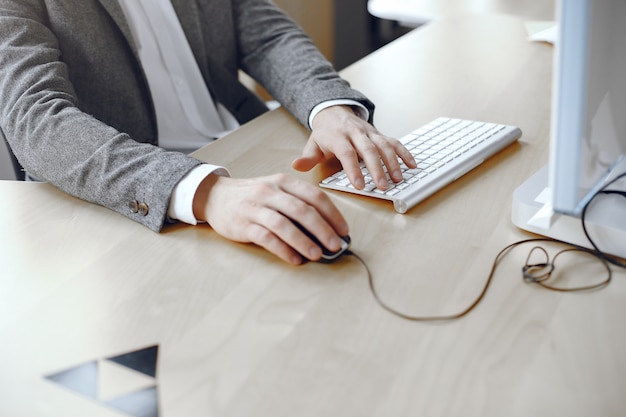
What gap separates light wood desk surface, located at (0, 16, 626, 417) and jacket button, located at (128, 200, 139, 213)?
0.06 feet

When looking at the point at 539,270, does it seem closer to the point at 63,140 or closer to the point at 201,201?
the point at 201,201

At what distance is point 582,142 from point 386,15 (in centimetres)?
133

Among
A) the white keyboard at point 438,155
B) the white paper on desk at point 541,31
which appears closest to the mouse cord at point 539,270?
the white keyboard at point 438,155

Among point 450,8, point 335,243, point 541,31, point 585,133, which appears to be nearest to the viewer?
point 585,133

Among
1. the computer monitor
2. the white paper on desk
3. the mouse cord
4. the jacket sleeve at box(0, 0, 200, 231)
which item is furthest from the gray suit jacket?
the white paper on desk

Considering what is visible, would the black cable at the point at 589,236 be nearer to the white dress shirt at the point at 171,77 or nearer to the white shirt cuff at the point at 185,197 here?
the white shirt cuff at the point at 185,197

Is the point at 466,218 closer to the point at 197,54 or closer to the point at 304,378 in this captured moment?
the point at 304,378

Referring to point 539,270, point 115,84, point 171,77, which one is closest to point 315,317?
point 539,270

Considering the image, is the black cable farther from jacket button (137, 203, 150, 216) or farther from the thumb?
jacket button (137, 203, 150, 216)

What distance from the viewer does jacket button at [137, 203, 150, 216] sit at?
33.6 inches

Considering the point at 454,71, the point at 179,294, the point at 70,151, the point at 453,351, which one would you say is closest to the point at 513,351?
the point at 453,351

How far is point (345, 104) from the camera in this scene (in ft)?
3.61

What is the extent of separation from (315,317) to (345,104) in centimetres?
51

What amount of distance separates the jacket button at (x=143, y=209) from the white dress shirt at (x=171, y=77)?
0.48 meters
